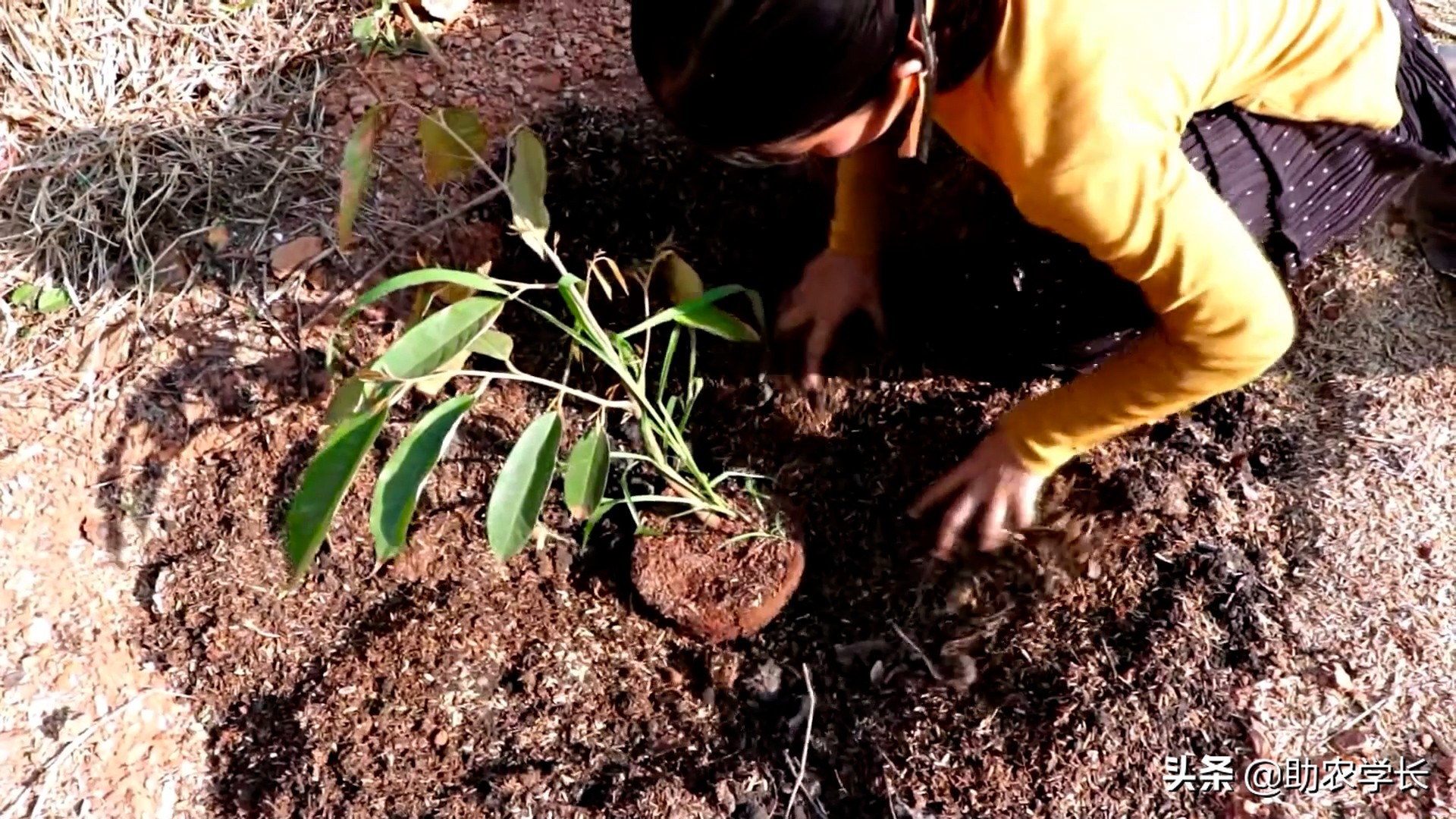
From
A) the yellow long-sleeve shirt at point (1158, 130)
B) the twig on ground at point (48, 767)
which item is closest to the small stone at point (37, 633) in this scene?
the twig on ground at point (48, 767)

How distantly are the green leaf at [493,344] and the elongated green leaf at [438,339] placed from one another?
0.07ft

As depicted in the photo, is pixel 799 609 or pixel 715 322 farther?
pixel 799 609

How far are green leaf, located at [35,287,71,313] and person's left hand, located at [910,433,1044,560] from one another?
3.54ft

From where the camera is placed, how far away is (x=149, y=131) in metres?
1.40

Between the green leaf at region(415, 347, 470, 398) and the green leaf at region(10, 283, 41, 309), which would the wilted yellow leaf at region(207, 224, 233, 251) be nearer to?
the green leaf at region(10, 283, 41, 309)

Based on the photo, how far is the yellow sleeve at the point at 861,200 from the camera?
1139mm

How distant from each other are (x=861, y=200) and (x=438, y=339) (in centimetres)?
56

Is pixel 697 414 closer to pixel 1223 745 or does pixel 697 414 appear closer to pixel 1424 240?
pixel 1223 745

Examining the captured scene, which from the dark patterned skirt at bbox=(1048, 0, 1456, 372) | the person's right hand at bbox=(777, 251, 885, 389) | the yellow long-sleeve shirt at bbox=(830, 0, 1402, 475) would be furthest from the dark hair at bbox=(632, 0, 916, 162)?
the person's right hand at bbox=(777, 251, 885, 389)

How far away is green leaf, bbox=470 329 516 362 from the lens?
0.86 metres

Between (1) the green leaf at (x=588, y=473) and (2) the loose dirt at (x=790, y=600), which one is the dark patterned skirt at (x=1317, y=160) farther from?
(1) the green leaf at (x=588, y=473)

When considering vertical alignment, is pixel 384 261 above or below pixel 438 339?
below

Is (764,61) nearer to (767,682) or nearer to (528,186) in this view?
(528,186)

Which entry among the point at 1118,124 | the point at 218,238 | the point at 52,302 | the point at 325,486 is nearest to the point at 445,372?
the point at 325,486
